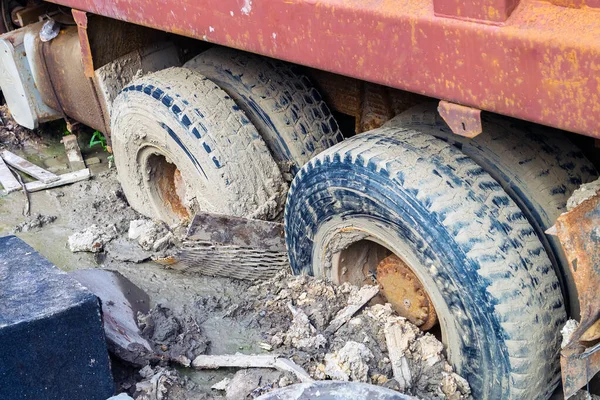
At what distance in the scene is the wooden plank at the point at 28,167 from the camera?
16.6 feet

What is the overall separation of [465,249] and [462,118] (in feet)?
1.49

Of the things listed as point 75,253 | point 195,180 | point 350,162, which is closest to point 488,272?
point 350,162

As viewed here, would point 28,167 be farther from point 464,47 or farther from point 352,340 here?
point 464,47

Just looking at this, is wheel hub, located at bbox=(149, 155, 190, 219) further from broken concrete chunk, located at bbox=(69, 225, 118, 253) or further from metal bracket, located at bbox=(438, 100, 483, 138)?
metal bracket, located at bbox=(438, 100, 483, 138)

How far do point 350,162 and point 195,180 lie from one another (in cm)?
114

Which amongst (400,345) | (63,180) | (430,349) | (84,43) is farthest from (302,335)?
(63,180)

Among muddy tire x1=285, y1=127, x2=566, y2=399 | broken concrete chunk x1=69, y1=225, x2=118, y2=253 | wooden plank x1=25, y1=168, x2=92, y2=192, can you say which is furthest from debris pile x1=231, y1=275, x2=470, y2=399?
wooden plank x1=25, y1=168, x2=92, y2=192

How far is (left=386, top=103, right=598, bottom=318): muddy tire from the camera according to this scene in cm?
258

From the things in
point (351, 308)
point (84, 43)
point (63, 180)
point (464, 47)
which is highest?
point (464, 47)

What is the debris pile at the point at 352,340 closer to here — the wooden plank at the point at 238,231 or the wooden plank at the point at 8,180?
the wooden plank at the point at 238,231

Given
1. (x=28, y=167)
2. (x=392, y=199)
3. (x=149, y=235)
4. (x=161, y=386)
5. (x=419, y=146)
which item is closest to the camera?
(x=392, y=199)

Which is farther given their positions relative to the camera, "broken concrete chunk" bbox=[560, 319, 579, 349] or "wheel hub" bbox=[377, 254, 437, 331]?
"wheel hub" bbox=[377, 254, 437, 331]

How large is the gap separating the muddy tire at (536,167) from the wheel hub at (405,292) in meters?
0.52

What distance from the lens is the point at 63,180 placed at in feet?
16.6
